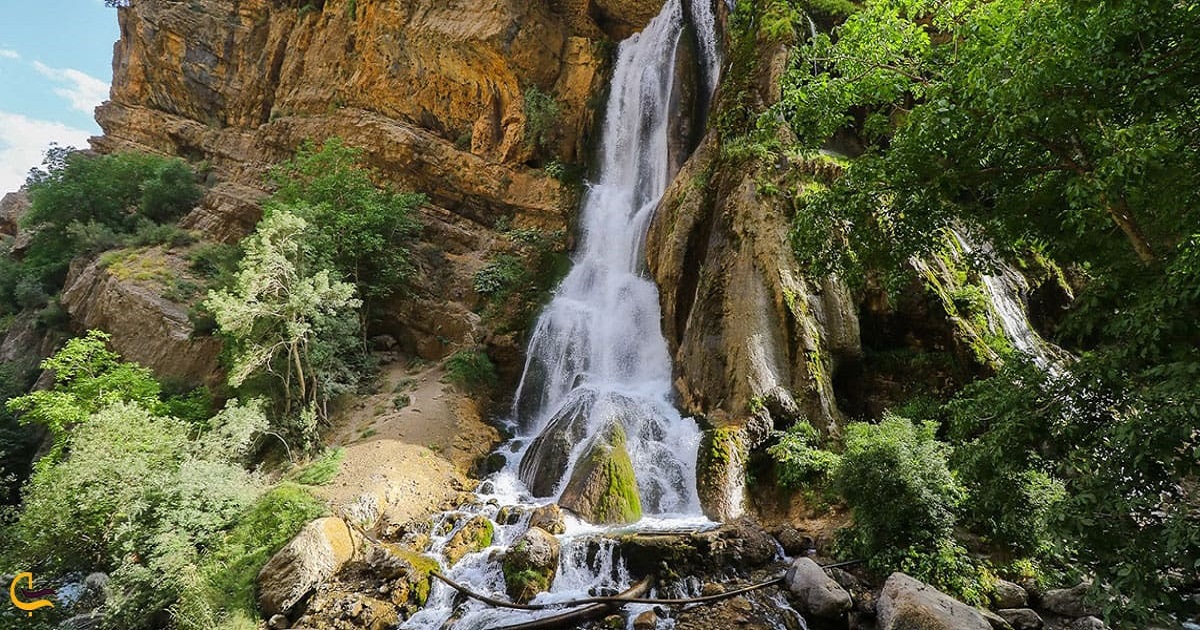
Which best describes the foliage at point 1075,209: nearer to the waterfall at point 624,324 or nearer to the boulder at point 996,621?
the boulder at point 996,621

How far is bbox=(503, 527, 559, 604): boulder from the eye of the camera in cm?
866

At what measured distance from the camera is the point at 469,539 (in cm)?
1077

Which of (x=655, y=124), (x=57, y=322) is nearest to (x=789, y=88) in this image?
(x=655, y=124)

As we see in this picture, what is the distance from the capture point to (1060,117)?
4777 mm

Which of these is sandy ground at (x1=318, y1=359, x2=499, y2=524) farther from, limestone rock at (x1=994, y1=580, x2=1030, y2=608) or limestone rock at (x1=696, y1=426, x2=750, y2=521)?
limestone rock at (x1=994, y1=580, x2=1030, y2=608)

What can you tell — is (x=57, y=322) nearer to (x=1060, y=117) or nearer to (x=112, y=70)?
(x=112, y=70)

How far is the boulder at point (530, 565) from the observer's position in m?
8.66

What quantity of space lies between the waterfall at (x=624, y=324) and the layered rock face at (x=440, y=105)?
2201 mm

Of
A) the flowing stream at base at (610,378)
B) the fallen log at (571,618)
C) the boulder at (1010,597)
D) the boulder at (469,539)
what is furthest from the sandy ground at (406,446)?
the boulder at (1010,597)

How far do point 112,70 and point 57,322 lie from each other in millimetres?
20345

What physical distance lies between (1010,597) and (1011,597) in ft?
0.04

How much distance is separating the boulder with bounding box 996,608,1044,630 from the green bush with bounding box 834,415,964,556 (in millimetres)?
1085

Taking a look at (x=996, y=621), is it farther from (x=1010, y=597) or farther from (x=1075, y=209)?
(x=1075, y=209)

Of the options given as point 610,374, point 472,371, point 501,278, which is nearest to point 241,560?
point 472,371
